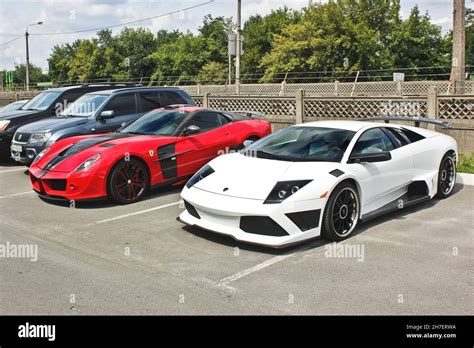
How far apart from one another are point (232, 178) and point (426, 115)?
6859mm

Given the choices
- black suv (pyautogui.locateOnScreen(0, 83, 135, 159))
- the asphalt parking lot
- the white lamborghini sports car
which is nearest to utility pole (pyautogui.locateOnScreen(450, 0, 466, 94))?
the white lamborghini sports car

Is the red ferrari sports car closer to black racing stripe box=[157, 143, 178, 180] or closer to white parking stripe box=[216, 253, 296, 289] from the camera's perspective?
black racing stripe box=[157, 143, 178, 180]

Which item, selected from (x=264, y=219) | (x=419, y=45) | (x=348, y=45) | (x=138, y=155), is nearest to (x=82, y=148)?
(x=138, y=155)

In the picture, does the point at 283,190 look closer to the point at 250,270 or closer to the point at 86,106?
the point at 250,270

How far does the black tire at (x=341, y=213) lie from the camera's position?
217 inches

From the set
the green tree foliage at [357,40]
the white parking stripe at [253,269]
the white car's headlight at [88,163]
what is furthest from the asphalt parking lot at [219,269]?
the green tree foliage at [357,40]

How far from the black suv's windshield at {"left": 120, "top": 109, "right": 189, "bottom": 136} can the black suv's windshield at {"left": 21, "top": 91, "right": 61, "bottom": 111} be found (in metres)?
4.73

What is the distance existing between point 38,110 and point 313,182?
922 cm

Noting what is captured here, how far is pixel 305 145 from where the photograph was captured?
6332mm

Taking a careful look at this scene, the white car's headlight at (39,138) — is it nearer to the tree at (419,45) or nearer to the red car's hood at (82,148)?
the red car's hood at (82,148)

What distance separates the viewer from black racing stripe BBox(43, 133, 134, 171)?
754 cm

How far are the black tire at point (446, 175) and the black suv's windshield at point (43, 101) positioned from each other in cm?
926

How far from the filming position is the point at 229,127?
905 centimetres
